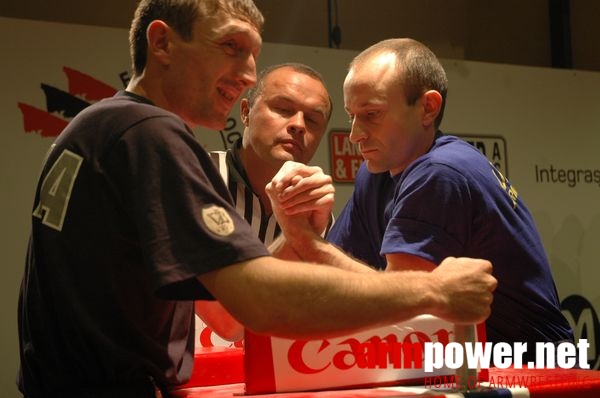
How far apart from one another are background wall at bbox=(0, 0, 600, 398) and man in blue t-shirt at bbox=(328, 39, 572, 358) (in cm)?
164

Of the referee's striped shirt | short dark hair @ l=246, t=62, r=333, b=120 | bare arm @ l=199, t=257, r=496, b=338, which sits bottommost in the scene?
bare arm @ l=199, t=257, r=496, b=338

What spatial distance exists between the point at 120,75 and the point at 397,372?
2374 millimetres

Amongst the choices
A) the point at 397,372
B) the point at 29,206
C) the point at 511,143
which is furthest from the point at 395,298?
the point at 511,143

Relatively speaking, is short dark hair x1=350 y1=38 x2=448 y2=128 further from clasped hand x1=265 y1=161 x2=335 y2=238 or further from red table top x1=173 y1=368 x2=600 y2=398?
red table top x1=173 y1=368 x2=600 y2=398

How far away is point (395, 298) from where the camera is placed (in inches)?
42.9

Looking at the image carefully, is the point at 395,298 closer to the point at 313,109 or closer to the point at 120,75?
the point at 313,109

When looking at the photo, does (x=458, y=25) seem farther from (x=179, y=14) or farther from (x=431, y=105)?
(x=179, y=14)

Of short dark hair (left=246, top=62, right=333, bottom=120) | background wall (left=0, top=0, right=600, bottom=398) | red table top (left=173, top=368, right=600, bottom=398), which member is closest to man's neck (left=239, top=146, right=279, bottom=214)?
short dark hair (left=246, top=62, right=333, bottom=120)

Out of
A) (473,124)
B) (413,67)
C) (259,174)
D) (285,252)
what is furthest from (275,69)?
(473,124)

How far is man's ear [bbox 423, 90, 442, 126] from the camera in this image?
1887mm

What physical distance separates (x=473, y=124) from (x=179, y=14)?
2.88 m

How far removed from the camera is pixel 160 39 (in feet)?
4.51

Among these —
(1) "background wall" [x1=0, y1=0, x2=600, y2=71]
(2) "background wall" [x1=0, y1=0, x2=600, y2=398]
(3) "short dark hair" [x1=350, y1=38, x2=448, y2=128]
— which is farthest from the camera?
(1) "background wall" [x1=0, y1=0, x2=600, y2=71]

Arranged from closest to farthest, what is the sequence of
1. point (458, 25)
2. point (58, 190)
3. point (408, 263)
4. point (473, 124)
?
point (58, 190), point (408, 263), point (473, 124), point (458, 25)
